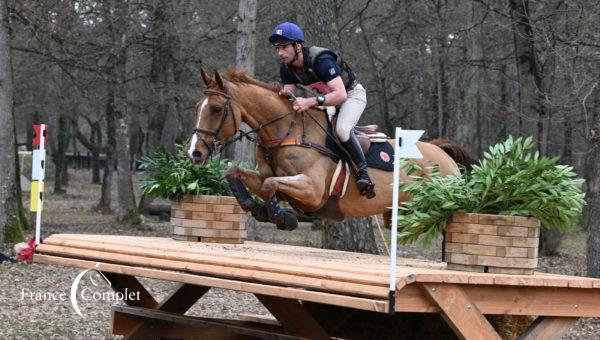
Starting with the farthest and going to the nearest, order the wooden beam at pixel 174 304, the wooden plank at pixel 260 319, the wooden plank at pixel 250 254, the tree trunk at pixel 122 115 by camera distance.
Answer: the tree trunk at pixel 122 115 → the wooden plank at pixel 260 319 → the wooden beam at pixel 174 304 → the wooden plank at pixel 250 254

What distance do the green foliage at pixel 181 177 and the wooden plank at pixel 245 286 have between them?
1139mm

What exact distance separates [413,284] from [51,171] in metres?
37.1

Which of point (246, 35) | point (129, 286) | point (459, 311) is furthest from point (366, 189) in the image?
point (246, 35)

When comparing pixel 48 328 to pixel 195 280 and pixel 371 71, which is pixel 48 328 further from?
pixel 371 71

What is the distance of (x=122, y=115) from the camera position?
19234 mm

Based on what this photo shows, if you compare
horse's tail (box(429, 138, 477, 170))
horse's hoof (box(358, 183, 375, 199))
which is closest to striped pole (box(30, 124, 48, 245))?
horse's hoof (box(358, 183, 375, 199))

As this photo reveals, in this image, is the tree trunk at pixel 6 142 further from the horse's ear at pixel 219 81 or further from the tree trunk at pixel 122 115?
the horse's ear at pixel 219 81

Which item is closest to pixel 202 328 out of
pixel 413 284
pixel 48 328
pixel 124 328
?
pixel 124 328

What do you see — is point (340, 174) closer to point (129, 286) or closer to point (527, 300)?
point (527, 300)

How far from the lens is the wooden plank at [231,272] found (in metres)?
4.32

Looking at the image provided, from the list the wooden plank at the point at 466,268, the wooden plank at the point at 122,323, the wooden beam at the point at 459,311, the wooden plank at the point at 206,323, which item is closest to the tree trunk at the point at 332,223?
the wooden plank at the point at 206,323

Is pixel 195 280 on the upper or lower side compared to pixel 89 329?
upper

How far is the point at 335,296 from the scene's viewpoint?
14.3 ft

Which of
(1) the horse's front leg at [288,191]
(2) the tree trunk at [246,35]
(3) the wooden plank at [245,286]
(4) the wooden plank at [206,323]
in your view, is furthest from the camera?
(2) the tree trunk at [246,35]
